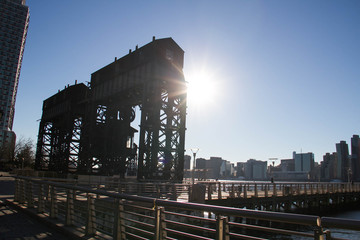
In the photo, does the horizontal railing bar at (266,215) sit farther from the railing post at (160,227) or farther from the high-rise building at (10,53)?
the high-rise building at (10,53)

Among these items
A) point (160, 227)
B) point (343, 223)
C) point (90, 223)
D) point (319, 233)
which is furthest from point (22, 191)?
point (343, 223)

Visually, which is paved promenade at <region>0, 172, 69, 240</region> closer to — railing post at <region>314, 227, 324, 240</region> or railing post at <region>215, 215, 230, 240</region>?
railing post at <region>215, 215, 230, 240</region>

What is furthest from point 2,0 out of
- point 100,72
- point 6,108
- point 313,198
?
point 313,198

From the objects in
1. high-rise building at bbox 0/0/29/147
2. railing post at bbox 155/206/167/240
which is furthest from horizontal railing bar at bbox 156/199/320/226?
high-rise building at bbox 0/0/29/147

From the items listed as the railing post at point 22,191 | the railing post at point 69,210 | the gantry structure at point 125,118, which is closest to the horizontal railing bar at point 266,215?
the railing post at point 69,210

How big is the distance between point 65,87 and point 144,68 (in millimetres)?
29327

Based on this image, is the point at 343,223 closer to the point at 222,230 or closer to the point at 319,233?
the point at 319,233

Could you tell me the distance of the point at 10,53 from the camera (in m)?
162

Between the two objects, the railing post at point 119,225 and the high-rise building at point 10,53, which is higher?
the high-rise building at point 10,53

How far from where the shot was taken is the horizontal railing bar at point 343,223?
9.62 ft

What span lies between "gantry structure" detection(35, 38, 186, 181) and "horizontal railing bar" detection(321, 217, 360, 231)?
28832 millimetres

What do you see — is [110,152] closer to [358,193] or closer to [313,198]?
[313,198]

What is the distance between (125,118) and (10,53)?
150924 millimetres

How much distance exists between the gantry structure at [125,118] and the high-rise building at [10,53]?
107657mm
